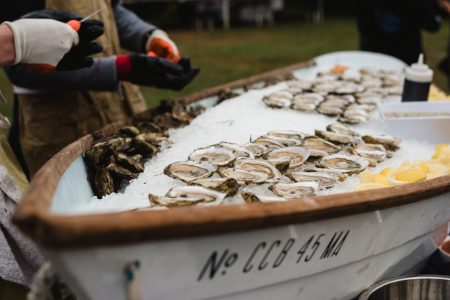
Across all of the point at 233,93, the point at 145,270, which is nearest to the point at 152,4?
the point at 233,93

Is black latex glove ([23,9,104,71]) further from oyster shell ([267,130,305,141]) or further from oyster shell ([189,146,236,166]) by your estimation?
oyster shell ([267,130,305,141])

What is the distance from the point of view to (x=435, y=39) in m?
10.2

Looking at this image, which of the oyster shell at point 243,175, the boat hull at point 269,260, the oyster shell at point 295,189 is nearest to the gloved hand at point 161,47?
the oyster shell at point 243,175

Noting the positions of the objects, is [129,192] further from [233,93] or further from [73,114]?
[233,93]

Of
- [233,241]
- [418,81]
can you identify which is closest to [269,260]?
[233,241]

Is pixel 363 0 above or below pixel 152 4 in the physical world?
above

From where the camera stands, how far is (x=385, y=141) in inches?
85.6

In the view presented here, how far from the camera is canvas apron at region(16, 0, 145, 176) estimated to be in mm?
2543

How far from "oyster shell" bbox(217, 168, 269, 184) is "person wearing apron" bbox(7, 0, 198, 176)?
92 cm

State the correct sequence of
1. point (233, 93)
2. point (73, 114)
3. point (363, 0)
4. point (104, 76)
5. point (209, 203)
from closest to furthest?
point (209, 203) < point (104, 76) < point (73, 114) < point (233, 93) < point (363, 0)

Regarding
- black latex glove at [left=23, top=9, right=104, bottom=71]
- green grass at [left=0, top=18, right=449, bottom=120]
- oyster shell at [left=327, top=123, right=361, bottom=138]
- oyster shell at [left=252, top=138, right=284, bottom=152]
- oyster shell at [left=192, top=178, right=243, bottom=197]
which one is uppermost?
black latex glove at [left=23, top=9, right=104, bottom=71]

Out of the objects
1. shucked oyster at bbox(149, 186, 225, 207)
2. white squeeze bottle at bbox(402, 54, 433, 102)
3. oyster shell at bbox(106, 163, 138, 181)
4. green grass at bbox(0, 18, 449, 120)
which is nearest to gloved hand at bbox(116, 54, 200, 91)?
oyster shell at bbox(106, 163, 138, 181)

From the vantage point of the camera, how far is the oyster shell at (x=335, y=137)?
211 cm

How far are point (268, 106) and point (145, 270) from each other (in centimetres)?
162
